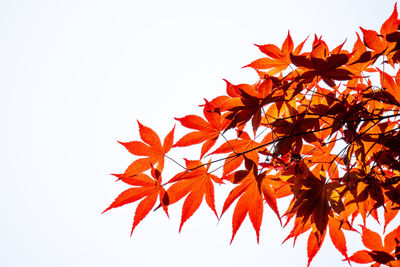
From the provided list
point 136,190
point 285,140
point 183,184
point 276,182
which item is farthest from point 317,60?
point 136,190

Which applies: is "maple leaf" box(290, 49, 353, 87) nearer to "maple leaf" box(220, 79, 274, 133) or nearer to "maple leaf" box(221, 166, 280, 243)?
"maple leaf" box(220, 79, 274, 133)

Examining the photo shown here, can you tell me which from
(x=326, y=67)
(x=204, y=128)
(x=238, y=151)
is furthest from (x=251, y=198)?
(x=326, y=67)

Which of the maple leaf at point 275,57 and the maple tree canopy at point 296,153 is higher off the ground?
the maple leaf at point 275,57

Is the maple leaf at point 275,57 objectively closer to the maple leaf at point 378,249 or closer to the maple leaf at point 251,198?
the maple leaf at point 251,198

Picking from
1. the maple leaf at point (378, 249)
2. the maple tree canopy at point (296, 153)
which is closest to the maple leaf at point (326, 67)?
the maple tree canopy at point (296, 153)

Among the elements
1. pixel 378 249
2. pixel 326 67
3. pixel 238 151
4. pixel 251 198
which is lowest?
pixel 378 249

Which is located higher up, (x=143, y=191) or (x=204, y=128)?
(x=204, y=128)

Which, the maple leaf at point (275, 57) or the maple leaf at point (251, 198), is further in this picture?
the maple leaf at point (275, 57)

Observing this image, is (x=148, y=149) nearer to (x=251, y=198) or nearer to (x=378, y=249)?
(x=251, y=198)
